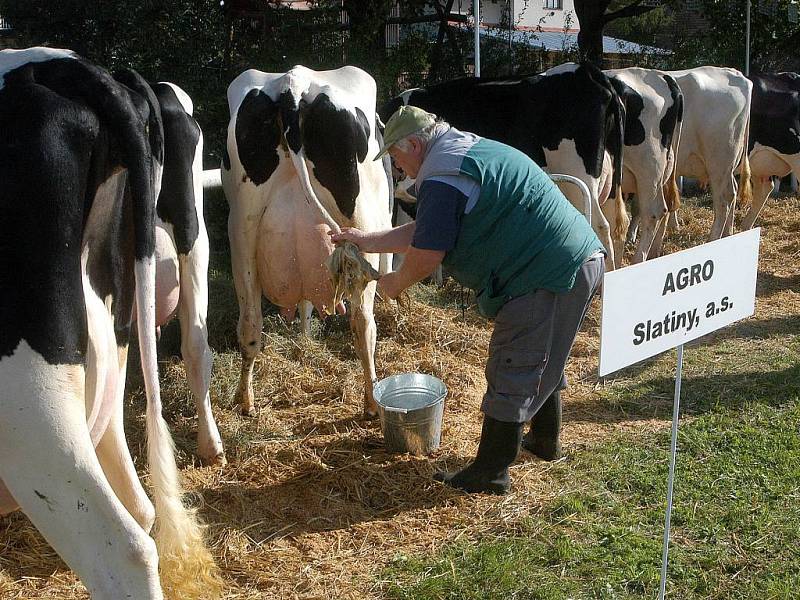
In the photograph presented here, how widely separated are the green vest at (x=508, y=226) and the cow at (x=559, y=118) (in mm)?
3371

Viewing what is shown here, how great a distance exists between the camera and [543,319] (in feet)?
12.8

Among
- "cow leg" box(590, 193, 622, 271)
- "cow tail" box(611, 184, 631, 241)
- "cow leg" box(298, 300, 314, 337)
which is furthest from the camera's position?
"cow tail" box(611, 184, 631, 241)

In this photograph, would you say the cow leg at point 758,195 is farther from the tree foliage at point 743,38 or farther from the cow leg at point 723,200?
the tree foliage at point 743,38

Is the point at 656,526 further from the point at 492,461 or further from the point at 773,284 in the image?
the point at 773,284

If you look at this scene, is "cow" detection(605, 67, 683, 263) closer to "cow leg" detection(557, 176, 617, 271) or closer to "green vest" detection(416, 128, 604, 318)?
"cow leg" detection(557, 176, 617, 271)

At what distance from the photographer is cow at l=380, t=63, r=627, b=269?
7.46 metres

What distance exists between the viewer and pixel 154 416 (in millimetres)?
2752

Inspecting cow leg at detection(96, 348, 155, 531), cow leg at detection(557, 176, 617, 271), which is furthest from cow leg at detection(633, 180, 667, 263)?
cow leg at detection(96, 348, 155, 531)

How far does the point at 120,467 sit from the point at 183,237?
1.65 meters

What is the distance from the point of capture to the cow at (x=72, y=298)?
2.24 m

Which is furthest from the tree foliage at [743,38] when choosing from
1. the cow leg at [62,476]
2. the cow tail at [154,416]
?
the cow leg at [62,476]

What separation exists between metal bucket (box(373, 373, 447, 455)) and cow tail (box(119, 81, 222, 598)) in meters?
1.61

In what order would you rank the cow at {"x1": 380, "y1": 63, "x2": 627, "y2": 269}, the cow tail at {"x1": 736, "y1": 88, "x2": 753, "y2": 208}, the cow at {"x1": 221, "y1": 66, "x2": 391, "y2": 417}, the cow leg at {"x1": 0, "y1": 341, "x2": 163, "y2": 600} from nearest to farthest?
the cow leg at {"x1": 0, "y1": 341, "x2": 163, "y2": 600}
the cow at {"x1": 221, "y1": 66, "x2": 391, "y2": 417}
the cow at {"x1": 380, "y1": 63, "x2": 627, "y2": 269}
the cow tail at {"x1": 736, "y1": 88, "x2": 753, "y2": 208}

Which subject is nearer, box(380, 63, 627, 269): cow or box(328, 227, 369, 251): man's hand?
box(328, 227, 369, 251): man's hand
